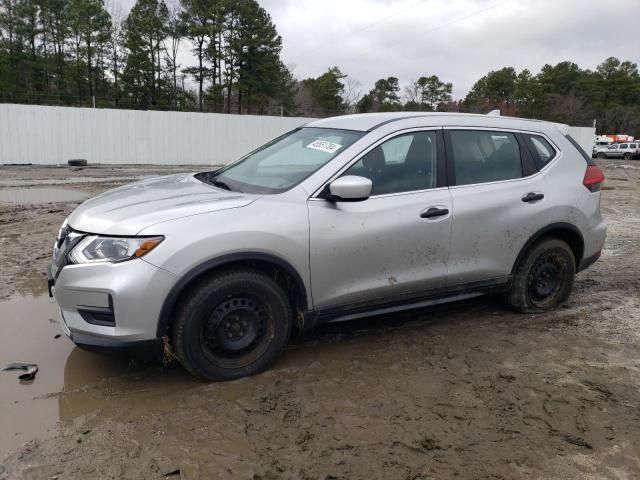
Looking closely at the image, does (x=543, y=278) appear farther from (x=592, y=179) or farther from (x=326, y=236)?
(x=326, y=236)

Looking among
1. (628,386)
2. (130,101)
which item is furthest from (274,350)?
(130,101)

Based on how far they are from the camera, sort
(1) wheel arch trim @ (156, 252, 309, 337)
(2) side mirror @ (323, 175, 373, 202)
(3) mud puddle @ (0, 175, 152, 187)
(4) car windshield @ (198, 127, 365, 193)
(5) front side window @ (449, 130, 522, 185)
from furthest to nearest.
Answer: (3) mud puddle @ (0, 175, 152, 187)
(5) front side window @ (449, 130, 522, 185)
(4) car windshield @ (198, 127, 365, 193)
(2) side mirror @ (323, 175, 373, 202)
(1) wheel arch trim @ (156, 252, 309, 337)

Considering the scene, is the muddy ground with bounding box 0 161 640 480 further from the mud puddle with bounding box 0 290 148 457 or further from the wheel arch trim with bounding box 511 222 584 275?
the wheel arch trim with bounding box 511 222 584 275

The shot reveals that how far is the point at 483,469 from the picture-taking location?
2684 millimetres

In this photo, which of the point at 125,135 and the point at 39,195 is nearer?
the point at 39,195

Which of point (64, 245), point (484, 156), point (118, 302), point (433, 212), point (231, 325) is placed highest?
point (484, 156)

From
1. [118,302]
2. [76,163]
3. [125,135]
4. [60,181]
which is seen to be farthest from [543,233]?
[125,135]

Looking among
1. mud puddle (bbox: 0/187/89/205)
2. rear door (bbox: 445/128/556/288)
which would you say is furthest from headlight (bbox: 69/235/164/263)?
mud puddle (bbox: 0/187/89/205)

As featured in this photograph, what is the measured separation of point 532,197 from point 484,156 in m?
0.54

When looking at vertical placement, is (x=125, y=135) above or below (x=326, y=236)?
above

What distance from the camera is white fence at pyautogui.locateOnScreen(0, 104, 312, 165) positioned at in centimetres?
1995

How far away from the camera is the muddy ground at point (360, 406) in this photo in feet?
8.86

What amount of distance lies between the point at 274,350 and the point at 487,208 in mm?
2028

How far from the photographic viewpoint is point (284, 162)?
4191 mm
